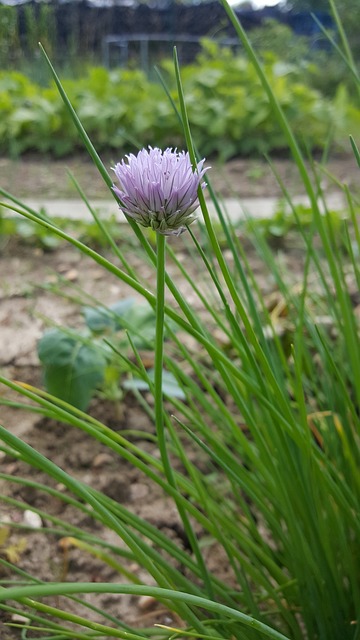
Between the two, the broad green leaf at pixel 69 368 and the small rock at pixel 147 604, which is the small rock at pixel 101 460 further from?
the small rock at pixel 147 604

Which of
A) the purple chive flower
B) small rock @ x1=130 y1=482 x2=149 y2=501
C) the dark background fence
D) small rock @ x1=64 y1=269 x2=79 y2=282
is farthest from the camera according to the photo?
the dark background fence

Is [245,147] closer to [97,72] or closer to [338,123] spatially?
[338,123]

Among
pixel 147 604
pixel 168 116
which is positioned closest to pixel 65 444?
pixel 147 604

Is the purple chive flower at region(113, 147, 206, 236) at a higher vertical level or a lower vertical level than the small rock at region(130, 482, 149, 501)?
higher

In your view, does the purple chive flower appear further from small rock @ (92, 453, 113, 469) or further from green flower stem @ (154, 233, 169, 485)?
small rock @ (92, 453, 113, 469)

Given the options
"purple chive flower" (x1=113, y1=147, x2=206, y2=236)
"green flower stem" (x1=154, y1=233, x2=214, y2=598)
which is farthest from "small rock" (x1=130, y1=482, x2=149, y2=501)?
"purple chive flower" (x1=113, y1=147, x2=206, y2=236)
